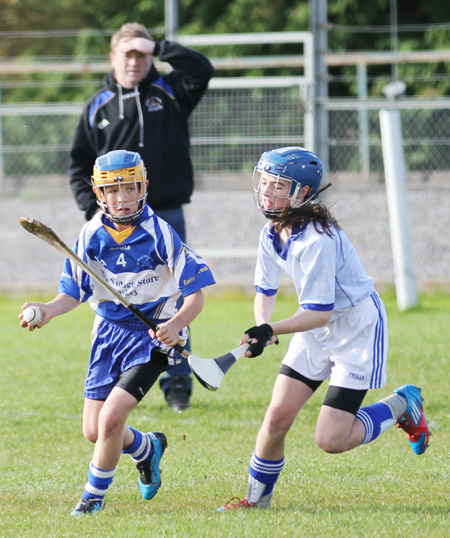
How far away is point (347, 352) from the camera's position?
4680mm

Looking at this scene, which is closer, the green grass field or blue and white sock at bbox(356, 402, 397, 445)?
the green grass field

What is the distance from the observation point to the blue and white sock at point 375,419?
4.77 metres

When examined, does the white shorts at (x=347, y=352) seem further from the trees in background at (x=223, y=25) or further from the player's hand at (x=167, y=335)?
the trees in background at (x=223, y=25)

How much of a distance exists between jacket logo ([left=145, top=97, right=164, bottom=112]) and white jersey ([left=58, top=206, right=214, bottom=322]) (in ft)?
7.48

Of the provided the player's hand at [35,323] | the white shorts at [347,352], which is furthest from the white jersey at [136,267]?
the white shorts at [347,352]

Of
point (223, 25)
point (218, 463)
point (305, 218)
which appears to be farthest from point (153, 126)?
point (223, 25)

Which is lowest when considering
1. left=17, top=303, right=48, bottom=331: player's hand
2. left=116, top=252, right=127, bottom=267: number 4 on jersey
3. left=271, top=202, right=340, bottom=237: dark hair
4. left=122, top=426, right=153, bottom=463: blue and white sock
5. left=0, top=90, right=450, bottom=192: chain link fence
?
left=0, top=90, right=450, bottom=192: chain link fence

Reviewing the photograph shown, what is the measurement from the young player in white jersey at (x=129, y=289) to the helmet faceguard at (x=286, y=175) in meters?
0.47

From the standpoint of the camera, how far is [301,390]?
4.61 meters

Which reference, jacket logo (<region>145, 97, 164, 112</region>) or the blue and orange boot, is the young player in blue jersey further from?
jacket logo (<region>145, 97, 164, 112</region>)

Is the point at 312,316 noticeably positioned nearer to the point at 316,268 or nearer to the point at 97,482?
the point at 316,268

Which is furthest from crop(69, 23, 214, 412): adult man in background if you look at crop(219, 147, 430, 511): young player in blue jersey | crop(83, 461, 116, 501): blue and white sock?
crop(83, 461, 116, 501): blue and white sock

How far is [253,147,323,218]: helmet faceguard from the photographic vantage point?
179 inches

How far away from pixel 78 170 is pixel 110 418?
295cm
